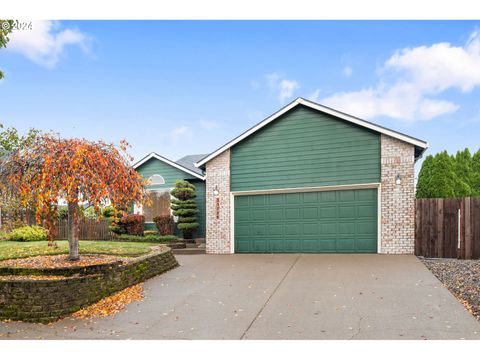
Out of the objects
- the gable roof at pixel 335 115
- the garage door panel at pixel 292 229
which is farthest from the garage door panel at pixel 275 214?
the gable roof at pixel 335 115

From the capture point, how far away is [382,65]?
38.7 ft

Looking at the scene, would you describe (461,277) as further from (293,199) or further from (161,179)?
(161,179)

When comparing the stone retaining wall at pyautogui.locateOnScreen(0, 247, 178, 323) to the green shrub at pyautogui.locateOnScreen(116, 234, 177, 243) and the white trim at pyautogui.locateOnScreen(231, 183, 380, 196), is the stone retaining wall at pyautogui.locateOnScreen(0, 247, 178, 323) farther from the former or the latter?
the green shrub at pyautogui.locateOnScreen(116, 234, 177, 243)

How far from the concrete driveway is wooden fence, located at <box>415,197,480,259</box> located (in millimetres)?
1876

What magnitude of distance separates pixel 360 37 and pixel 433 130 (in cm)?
646

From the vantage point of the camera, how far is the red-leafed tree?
615cm

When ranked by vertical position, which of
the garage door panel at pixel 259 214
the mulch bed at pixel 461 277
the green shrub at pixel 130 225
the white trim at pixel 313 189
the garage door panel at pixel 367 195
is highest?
the white trim at pixel 313 189

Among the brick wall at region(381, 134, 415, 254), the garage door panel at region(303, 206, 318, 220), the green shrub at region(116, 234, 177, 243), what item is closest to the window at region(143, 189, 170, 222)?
the green shrub at region(116, 234, 177, 243)

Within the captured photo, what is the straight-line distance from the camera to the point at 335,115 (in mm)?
10930

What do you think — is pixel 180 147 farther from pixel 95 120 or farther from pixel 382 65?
pixel 382 65

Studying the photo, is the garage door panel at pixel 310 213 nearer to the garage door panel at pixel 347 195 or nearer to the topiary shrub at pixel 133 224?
the garage door panel at pixel 347 195

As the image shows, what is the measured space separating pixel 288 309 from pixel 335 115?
7.33m

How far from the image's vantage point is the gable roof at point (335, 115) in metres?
10.2

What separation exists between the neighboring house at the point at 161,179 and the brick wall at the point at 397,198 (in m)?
8.24
